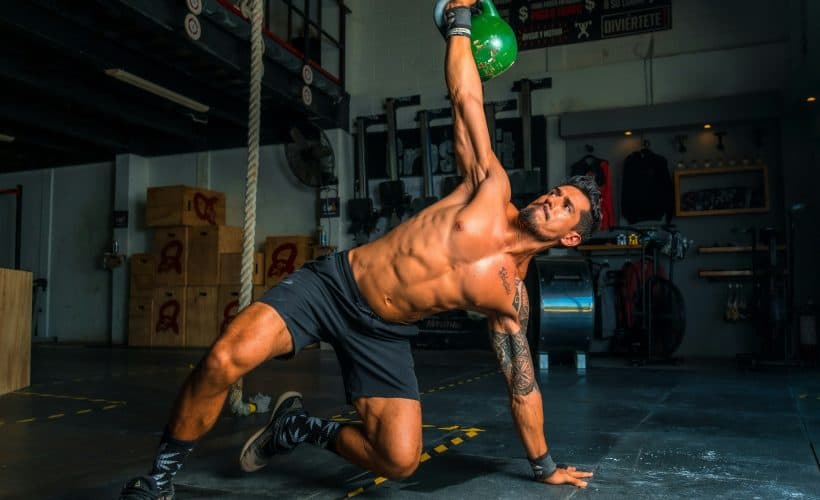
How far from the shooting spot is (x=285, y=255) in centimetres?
903

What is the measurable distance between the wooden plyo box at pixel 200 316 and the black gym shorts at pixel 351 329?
719 cm

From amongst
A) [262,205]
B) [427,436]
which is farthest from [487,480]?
[262,205]

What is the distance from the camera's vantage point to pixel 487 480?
2.41 metres

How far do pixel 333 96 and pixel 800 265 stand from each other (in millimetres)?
5963

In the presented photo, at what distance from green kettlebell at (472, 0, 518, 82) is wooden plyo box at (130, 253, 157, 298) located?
795 cm

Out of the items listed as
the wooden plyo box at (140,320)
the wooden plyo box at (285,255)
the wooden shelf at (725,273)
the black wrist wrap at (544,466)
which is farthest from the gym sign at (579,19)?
the black wrist wrap at (544,466)

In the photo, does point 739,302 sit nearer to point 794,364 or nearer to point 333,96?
point 794,364

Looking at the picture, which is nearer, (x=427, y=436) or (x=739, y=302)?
(x=427, y=436)

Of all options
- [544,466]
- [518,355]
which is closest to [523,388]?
[518,355]

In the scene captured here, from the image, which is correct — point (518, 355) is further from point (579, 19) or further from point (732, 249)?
point (579, 19)

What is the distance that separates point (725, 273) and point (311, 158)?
5228 mm

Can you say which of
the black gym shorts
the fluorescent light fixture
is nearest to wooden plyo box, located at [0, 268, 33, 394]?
the fluorescent light fixture

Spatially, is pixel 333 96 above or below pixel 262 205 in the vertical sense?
above

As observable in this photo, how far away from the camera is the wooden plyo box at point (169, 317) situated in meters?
9.19
